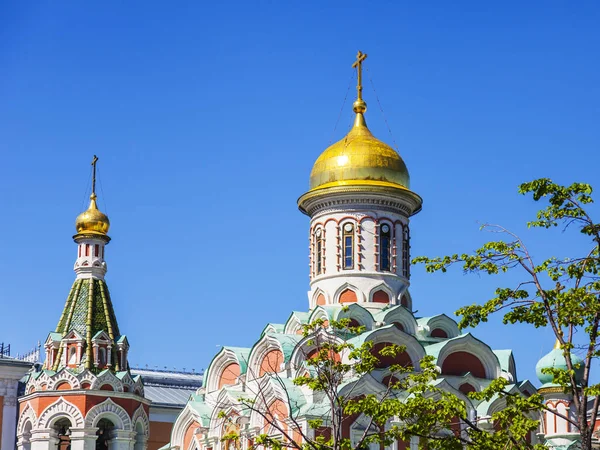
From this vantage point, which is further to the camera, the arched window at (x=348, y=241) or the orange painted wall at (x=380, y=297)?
the arched window at (x=348, y=241)

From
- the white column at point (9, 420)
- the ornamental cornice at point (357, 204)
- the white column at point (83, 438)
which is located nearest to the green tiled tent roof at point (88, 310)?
the white column at point (83, 438)

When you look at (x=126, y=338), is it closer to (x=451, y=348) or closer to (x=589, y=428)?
(x=451, y=348)

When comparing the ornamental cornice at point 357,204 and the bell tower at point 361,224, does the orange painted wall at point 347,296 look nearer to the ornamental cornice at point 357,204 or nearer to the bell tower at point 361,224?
the bell tower at point 361,224

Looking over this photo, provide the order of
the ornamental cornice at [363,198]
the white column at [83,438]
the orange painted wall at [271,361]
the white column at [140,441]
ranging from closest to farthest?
the orange painted wall at [271,361]
the white column at [83,438]
the ornamental cornice at [363,198]
the white column at [140,441]

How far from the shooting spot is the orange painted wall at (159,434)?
3388cm

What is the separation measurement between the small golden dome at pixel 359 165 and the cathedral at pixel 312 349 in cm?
2

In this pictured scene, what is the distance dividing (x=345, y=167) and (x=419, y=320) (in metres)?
4.00

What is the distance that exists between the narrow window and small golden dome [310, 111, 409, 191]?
42.1 inches

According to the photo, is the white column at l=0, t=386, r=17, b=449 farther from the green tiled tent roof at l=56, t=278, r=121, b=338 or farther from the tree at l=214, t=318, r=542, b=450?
the tree at l=214, t=318, r=542, b=450

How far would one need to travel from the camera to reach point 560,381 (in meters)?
12.2

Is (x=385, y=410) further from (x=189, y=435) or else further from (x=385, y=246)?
(x=189, y=435)

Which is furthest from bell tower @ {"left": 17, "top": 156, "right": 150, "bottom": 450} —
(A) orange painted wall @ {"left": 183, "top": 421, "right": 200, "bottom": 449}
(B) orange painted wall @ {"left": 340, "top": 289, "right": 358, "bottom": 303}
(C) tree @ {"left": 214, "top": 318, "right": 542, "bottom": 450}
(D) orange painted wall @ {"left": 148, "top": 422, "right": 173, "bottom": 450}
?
(D) orange painted wall @ {"left": 148, "top": 422, "right": 173, "bottom": 450}

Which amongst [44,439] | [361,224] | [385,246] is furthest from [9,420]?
[385,246]

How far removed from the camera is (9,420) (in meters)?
32.9
